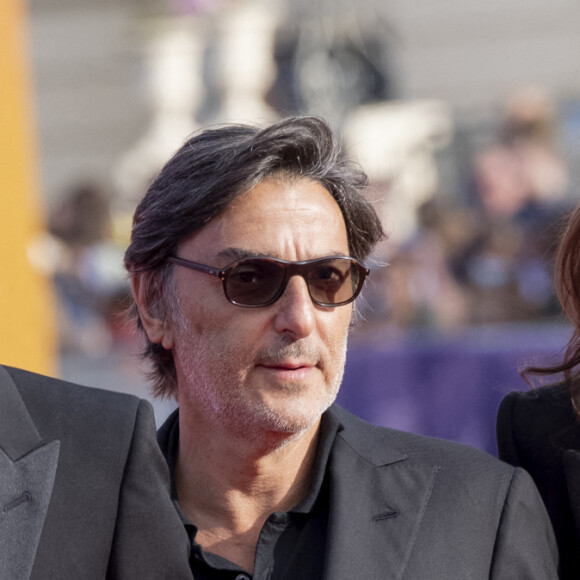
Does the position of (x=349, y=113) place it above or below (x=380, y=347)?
above

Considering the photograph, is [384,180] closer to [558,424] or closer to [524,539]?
[558,424]

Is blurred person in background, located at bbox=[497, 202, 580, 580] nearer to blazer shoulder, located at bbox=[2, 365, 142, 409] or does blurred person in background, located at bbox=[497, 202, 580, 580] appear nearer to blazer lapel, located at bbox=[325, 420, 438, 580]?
blazer lapel, located at bbox=[325, 420, 438, 580]

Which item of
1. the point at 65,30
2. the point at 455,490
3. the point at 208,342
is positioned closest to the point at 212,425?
the point at 208,342

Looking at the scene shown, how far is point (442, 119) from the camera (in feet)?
36.5

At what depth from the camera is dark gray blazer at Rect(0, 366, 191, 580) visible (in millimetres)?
2449

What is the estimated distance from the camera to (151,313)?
10.2ft

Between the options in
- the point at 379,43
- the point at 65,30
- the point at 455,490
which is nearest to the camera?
the point at 455,490

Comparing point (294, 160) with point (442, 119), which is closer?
point (294, 160)

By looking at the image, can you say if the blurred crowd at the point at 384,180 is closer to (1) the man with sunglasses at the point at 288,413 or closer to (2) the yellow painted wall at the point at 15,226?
(2) the yellow painted wall at the point at 15,226

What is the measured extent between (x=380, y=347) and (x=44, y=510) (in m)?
4.25

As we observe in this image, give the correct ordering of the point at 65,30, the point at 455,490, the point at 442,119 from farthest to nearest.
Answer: the point at 65,30, the point at 442,119, the point at 455,490

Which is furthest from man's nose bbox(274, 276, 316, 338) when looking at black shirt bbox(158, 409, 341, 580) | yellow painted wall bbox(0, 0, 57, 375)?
yellow painted wall bbox(0, 0, 57, 375)

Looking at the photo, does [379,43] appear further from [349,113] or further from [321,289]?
[321,289]

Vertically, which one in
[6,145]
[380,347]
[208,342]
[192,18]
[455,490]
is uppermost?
[192,18]
